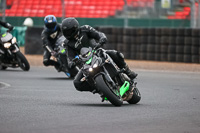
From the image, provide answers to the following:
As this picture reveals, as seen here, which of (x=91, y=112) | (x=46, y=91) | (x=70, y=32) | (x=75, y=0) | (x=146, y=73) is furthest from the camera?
(x=75, y=0)

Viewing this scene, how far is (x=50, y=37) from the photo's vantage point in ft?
47.9

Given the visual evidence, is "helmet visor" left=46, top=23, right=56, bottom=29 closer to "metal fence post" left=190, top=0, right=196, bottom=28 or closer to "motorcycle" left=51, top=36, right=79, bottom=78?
"motorcycle" left=51, top=36, right=79, bottom=78

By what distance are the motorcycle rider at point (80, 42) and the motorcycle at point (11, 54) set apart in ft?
18.6

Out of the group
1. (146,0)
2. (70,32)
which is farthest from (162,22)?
(70,32)

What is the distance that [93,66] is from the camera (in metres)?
7.96

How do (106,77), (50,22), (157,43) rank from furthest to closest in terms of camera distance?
1. (157,43)
2. (50,22)
3. (106,77)

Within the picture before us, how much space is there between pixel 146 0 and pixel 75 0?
251 inches

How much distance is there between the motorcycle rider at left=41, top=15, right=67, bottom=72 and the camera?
46.6ft

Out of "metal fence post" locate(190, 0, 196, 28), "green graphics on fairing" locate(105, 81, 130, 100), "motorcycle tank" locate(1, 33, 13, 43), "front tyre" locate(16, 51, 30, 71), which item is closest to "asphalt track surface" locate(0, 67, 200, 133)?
"green graphics on fairing" locate(105, 81, 130, 100)

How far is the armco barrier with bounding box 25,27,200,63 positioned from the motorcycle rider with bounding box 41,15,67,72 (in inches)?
218

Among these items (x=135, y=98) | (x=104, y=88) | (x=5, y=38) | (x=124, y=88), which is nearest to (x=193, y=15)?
(x=5, y=38)

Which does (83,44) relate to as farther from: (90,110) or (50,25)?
(50,25)

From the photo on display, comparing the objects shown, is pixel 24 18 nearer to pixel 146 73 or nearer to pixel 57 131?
pixel 146 73

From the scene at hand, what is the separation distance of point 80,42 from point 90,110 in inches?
77.3
